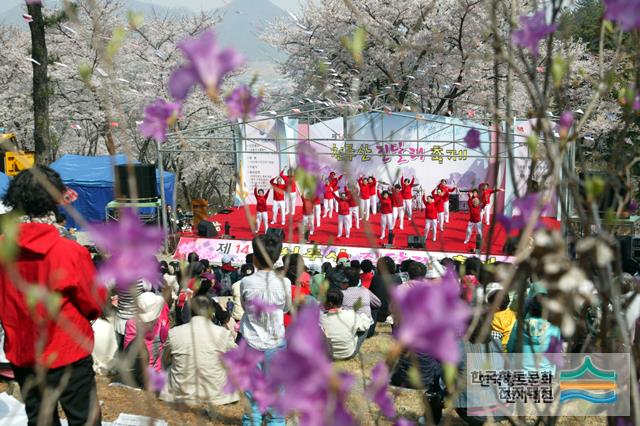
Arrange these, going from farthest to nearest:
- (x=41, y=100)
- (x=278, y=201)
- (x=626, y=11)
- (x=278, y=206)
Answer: (x=278, y=206), (x=278, y=201), (x=41, y=100), (x=626, y=11)

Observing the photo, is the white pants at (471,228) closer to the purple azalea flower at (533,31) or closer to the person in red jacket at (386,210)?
the person in red jacket at (386,210)

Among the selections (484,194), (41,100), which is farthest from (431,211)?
(41,100)

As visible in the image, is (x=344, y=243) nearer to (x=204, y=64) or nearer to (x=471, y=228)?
(x=471, y=228)

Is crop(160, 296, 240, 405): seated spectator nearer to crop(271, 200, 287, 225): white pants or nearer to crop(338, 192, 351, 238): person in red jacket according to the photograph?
crop(338, 192, 351, 238): person in red jacket

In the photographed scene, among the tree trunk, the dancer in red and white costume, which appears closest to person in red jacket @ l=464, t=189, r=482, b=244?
the dancer in red and white costume

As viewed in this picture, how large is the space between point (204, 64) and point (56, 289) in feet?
4.98

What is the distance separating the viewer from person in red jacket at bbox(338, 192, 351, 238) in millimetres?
13727

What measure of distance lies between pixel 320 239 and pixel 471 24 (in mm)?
9483

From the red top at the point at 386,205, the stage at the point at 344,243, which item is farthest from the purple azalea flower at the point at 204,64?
the red top at the point at 386,205

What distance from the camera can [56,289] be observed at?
92.4 inches

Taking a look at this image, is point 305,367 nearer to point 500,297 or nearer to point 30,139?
point 500,297

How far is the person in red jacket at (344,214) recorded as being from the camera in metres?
13.7

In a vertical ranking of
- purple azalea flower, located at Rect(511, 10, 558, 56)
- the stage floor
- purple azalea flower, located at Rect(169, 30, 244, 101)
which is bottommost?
the stage floor

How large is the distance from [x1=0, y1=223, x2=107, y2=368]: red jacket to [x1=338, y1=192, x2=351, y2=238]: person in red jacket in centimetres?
1114
